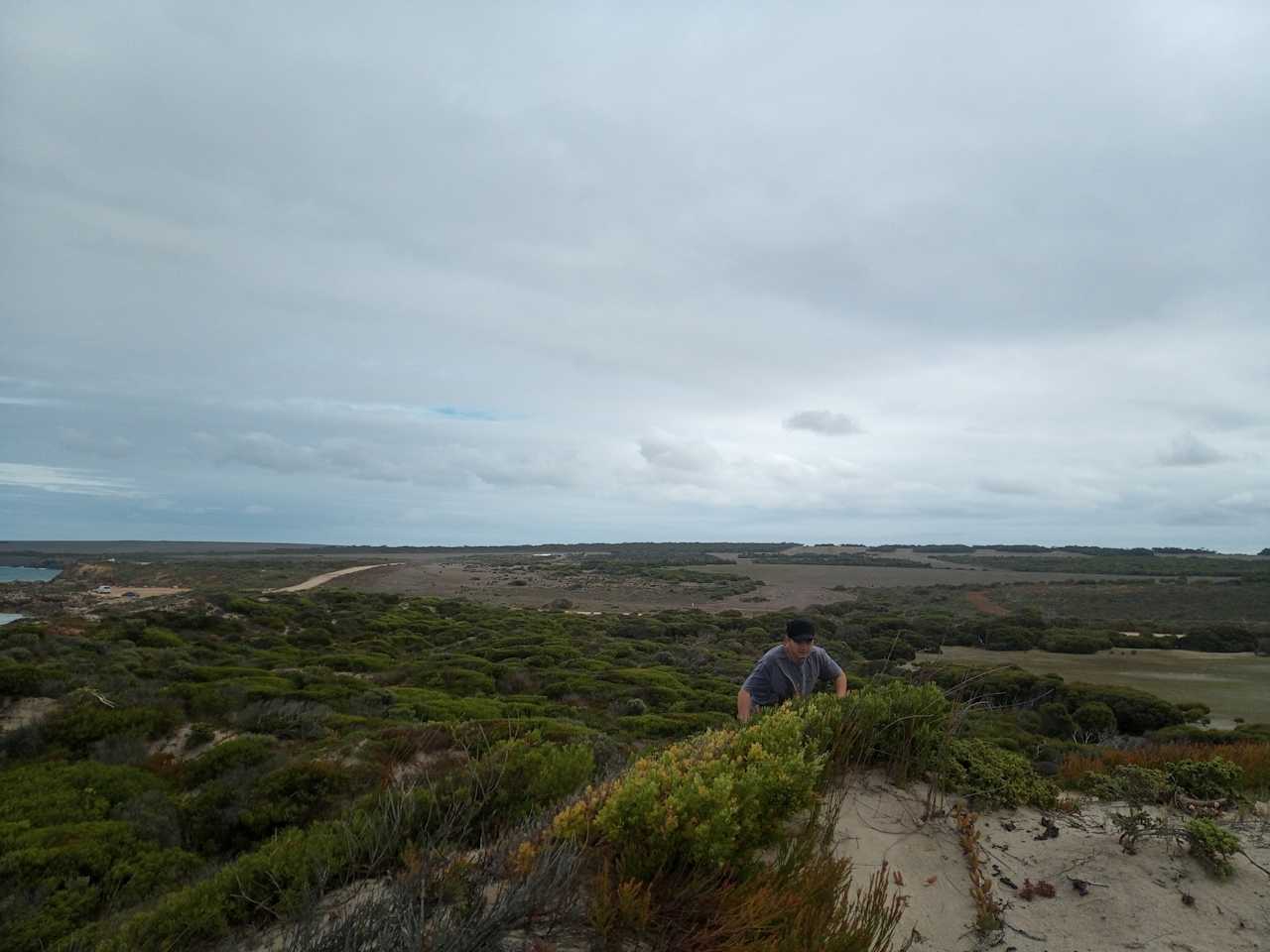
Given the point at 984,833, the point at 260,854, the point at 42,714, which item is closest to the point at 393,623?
the point at 42,714

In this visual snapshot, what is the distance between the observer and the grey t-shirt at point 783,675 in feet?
19.7

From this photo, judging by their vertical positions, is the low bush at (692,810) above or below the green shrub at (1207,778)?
above

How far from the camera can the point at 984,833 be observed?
4742 mm

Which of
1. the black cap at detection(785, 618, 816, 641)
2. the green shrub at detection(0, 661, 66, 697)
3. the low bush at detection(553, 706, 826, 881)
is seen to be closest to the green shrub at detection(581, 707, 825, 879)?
the low bush at detection(553, 706, 826, 881)

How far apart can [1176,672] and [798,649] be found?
2747 centimetres

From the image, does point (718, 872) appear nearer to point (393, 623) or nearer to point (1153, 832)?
point (1153, 832)

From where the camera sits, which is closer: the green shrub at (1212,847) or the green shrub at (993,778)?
the green shrub at (1212,847)

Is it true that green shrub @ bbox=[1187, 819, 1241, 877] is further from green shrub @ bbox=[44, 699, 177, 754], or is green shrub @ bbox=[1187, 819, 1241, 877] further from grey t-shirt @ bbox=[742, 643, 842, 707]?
green shrub @ bbox=[44, 699, 177, 754]

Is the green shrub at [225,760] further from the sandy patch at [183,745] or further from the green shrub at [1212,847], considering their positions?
the green shrub at [1212,847]

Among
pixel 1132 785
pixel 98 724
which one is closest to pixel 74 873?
pixel 98 724

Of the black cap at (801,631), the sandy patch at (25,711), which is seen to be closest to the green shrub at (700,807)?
the black cap at (801,631)

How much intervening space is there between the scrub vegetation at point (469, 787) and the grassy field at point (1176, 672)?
4431 millimetres

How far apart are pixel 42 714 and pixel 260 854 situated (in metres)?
8.46

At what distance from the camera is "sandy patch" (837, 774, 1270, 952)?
3.62 meters
